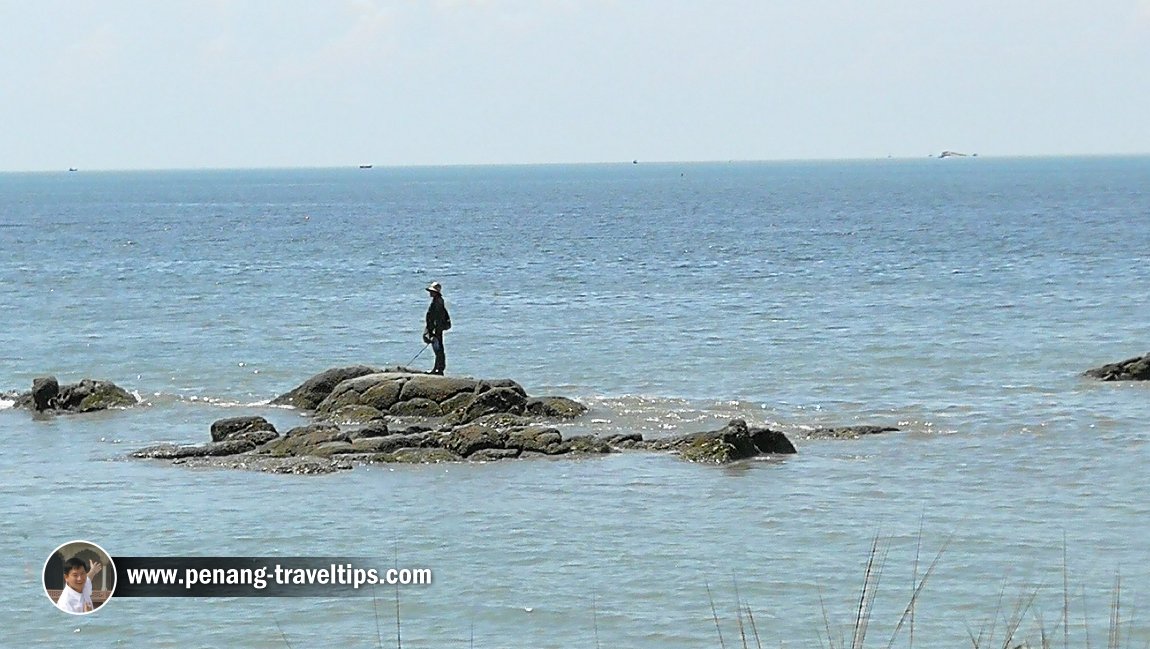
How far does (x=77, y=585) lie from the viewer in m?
12.8

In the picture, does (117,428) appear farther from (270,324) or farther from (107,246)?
(107,246)

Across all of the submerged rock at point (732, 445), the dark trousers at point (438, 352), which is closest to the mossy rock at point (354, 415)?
the dark trousers at point (438, 352)

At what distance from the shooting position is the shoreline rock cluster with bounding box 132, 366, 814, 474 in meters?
23.8

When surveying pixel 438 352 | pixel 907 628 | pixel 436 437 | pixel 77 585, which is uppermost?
pixel 77 585

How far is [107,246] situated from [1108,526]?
81.4 metres

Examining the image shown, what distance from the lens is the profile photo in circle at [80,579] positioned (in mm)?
12766

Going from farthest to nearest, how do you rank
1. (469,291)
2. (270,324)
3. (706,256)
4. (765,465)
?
1. (706,256)
2. (469,291)
3. (270,324)
4. (765,465)

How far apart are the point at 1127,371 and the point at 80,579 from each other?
2452cm

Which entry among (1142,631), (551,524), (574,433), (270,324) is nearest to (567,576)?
(551,524)

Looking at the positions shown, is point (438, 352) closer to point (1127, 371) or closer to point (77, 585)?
point (1127, 371)

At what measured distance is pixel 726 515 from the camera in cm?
2025

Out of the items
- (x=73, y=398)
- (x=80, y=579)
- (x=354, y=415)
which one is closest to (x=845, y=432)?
(x=354, y=415)

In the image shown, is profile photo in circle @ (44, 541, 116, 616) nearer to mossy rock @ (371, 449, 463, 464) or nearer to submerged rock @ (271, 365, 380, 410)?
mossy rock @ (371, 449, 463, 464)

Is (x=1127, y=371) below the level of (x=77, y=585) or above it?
below
